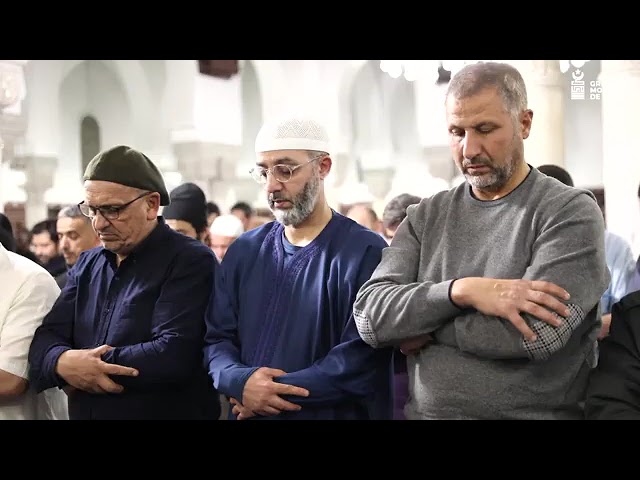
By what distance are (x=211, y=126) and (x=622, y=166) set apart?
6736 millimetres

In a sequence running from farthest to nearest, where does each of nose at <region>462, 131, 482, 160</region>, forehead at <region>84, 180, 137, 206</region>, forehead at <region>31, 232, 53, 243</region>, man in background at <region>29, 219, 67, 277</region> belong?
1. forehead at <region>31, 232, 53, 243</region>
2. man in background at <region>29, 219, 67, 277</region>
3. forehead at <region>84, 180, 137, 206</region>
4. nose at <region>462, 131, 482, 160</region>

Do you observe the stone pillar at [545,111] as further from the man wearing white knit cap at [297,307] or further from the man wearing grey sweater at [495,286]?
the man wearing grey sweater at [495,286]

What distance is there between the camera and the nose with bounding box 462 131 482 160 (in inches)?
118

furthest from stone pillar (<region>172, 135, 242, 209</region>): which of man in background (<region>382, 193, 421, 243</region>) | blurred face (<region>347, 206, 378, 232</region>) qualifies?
man in background (<region>382, 193, 421, 243</region>)

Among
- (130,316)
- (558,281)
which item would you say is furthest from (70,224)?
(558,281)

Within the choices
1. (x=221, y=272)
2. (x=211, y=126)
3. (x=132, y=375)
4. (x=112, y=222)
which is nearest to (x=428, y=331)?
(x=221, y=272)

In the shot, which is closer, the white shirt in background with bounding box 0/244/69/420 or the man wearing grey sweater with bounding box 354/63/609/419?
the man wearing grey sweater with bounding box 354/63/609/419

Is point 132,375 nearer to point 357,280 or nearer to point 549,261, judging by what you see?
point 357,280

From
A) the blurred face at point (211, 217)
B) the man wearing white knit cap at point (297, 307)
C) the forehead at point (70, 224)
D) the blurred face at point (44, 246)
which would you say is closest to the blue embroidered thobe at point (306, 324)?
the man wearing white knit cap at point (297, 307)

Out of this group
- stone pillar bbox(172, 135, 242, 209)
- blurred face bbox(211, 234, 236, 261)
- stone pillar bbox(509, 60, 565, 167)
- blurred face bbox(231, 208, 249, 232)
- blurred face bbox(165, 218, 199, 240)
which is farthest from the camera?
stone pillar bbox(172, 135, 242, 209)

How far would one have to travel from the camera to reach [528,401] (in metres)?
2.89

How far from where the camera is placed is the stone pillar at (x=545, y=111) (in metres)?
9.98

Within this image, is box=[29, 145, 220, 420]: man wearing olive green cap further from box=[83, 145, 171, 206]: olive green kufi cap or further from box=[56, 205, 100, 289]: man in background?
box=[56, 205, 100, 289]: man in background

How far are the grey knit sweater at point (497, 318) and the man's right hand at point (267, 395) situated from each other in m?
0.35
